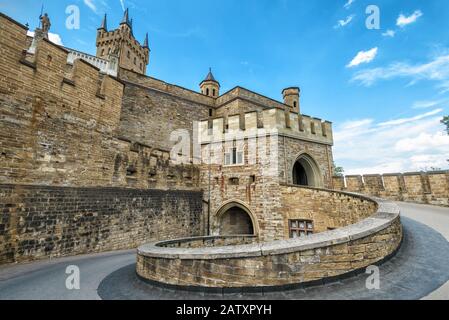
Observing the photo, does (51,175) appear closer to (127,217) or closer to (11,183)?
(11,183)

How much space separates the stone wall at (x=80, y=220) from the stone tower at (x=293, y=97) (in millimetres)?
14941

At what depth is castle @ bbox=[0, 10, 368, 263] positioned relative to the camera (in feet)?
20.0

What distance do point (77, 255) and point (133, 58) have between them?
3609cm

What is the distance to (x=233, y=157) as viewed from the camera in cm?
1170

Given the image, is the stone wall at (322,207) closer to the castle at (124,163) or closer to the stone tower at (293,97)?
the castle at (124,163)

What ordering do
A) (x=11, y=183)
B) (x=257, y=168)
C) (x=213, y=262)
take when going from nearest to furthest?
(x=213, y=262), (x=11, y=183), (x=257, y=168)

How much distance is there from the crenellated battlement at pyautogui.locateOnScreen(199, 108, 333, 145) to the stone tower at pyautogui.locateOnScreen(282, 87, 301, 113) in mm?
7932

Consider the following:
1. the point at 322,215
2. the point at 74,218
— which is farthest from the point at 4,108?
the point at 322,215

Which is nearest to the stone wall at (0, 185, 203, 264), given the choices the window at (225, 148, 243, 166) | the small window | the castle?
the castle

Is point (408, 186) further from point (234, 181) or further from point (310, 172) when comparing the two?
point (234, 181)

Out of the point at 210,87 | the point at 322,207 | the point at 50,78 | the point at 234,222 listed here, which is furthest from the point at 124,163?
the point at 210,87

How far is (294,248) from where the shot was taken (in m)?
2.84

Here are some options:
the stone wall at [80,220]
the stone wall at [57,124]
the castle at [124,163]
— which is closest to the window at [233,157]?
the castle at [124,163]

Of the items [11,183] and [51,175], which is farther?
[51,175]
